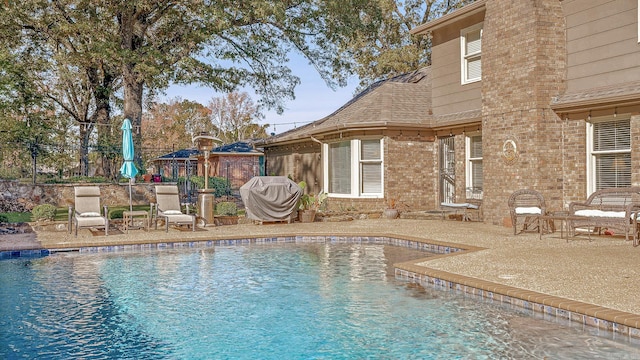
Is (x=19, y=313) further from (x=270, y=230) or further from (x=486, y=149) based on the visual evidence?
(x=486, y=149)

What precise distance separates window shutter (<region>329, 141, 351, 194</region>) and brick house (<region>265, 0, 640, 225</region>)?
2025 millimetres

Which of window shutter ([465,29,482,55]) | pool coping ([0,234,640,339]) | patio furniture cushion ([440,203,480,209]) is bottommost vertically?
pool coping ([0,234,640,339])

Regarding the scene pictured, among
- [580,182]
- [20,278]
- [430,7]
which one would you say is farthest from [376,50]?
[20,278]

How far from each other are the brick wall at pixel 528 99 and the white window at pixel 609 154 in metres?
0.32

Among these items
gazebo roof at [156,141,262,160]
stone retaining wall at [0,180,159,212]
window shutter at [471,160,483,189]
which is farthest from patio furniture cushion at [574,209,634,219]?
gazebo roof at [156,141,262,160]

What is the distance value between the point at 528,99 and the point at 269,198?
23.6 feet

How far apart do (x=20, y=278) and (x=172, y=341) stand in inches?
179

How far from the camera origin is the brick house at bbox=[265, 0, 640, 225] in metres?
11.9

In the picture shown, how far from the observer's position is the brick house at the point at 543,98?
11.9m

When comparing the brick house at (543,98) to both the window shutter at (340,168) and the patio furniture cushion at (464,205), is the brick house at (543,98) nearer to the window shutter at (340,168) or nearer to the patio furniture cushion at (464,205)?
the patio furniture cushion at (464,205)

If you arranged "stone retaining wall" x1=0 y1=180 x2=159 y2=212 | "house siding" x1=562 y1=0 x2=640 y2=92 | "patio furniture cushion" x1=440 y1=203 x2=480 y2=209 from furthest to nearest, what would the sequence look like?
1. "stone retaining wall" x1=0 y1=180 x2=159 y2=212
2. "patio furniture cushion" x1=440 y1=203 x2=480 y2=209
3. "house siding" x1=562 y1=0 x2=640 y2=92

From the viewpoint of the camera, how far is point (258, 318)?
695cm

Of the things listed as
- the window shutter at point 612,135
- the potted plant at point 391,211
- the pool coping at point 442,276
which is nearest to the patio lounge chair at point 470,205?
the potted plant at point 391,211

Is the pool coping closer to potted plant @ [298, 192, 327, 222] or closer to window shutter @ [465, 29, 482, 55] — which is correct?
potted plant @ [298, 192, 327, 222]
